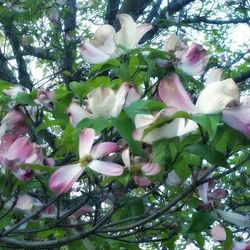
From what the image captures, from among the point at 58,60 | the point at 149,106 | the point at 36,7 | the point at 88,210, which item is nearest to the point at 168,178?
the point at 149,106

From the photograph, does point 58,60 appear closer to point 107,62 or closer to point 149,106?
point 107,62

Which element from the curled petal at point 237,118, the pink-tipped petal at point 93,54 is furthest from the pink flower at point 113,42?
the curled petal at point 237,118

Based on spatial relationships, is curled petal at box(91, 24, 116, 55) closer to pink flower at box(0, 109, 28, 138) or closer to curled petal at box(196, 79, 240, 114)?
pink flower at box(0, 109, 28, 138)

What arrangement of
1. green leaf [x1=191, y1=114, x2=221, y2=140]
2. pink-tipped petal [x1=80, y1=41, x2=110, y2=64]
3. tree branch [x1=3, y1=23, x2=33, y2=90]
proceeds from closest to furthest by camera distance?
green leaf [x1=191, y1=114, x2=221, y2=140], pink-tipped petal [x1=80, y1=41, x2=110, y2=64], tree branch [x1=3, y1=23, x2=33, y2=90]

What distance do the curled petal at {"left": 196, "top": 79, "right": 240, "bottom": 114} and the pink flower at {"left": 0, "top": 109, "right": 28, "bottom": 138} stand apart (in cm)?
45

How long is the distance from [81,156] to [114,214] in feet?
0.80

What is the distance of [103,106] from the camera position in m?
1.00

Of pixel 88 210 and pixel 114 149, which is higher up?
pixel 114 149

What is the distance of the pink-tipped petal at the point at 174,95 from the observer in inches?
35.9

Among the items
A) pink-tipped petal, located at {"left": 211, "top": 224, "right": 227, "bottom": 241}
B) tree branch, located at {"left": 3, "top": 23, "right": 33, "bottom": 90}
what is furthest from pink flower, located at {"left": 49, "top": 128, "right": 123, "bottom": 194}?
tree branch, located at {"left": 3, "top": 23, "right": 33, "bottom": 90}

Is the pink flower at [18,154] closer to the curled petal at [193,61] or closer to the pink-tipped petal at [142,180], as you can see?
the pink-tipped petal at [142,180]

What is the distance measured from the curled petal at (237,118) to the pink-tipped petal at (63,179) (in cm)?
26

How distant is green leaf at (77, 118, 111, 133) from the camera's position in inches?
38.8

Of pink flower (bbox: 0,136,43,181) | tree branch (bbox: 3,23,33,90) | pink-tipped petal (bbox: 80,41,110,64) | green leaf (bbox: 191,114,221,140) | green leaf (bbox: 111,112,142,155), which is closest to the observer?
green leaf (bbox: 191,114,221,140)
